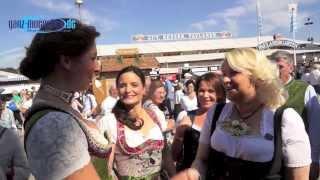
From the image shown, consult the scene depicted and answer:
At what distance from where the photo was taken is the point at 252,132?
2.85m

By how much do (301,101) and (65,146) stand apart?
349 cm

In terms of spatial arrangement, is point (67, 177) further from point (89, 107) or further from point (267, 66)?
point (89, 107)

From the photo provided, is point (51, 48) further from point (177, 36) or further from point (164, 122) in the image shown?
point (177, 36)

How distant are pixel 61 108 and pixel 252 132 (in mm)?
1471

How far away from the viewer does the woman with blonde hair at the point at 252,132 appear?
108 inches

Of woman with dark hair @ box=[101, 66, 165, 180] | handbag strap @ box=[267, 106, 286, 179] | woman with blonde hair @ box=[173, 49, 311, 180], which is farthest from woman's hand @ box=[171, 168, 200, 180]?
woman with dark hair @ box=[101, 66, 165, 180]

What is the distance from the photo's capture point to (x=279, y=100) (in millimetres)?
2939

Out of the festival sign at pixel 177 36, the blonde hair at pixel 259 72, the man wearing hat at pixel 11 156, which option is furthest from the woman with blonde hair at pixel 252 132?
the festival sign at pixel 177 36

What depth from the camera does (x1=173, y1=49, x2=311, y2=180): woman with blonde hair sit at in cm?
274

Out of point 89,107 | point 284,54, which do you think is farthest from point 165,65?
point 284,54

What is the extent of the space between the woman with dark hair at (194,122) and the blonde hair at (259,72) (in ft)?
4.08

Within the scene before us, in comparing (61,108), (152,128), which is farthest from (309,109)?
(61,108)

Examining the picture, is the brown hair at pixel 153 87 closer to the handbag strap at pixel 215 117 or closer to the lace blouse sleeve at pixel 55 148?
the handbag strap at pixel 215 117

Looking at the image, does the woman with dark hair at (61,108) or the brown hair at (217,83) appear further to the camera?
the brown hair at (217,83)
